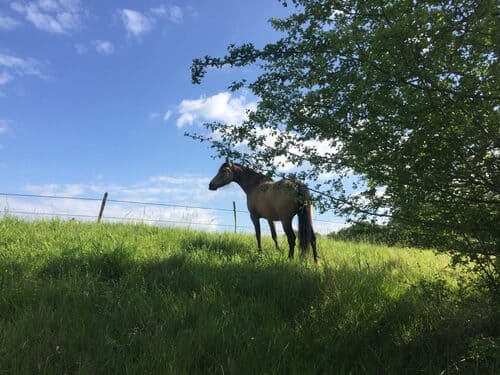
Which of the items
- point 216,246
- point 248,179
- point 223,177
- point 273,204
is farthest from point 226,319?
point 223,177

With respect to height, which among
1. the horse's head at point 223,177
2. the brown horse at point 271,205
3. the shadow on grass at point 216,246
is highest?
the horse's head at point 223,177

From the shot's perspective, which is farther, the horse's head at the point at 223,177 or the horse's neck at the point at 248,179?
the horse's head at the point at 223,177

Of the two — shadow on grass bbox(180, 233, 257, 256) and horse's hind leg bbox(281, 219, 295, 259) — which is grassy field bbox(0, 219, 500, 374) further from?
horse's hind leg bbox(281, 219, 295, 259)

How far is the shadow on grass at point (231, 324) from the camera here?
342 cm

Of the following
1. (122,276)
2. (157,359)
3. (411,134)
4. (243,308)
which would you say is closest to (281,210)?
(122,276)

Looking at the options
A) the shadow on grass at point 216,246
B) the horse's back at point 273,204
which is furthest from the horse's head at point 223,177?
the shadow on grass at point 216,246

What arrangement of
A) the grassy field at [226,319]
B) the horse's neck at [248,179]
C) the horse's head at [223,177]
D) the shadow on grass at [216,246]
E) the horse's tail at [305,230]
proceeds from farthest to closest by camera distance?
the horse's head at [223,177] < the horse's neck at [248,179] < the horse's tail at [305,230] < the shadow on grass at [216,246] < the grassy field at [226,319]

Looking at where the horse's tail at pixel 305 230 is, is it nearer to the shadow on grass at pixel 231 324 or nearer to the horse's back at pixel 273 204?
the horse's back at pixel 273 204

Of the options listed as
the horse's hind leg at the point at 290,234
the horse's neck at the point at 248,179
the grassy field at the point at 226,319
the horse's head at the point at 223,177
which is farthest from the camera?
the horse's head at the point at 223,177

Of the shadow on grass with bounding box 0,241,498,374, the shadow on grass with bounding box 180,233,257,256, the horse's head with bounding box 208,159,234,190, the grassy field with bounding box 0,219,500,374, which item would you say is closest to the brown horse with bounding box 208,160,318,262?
the horse's head with bounding box 208,159,234,190

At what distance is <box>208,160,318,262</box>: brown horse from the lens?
884 centimetres

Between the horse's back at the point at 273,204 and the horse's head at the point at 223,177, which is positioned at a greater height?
the horse's head at the point at 223,177

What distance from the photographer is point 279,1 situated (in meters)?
4.55

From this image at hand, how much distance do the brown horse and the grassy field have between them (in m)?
2.40
